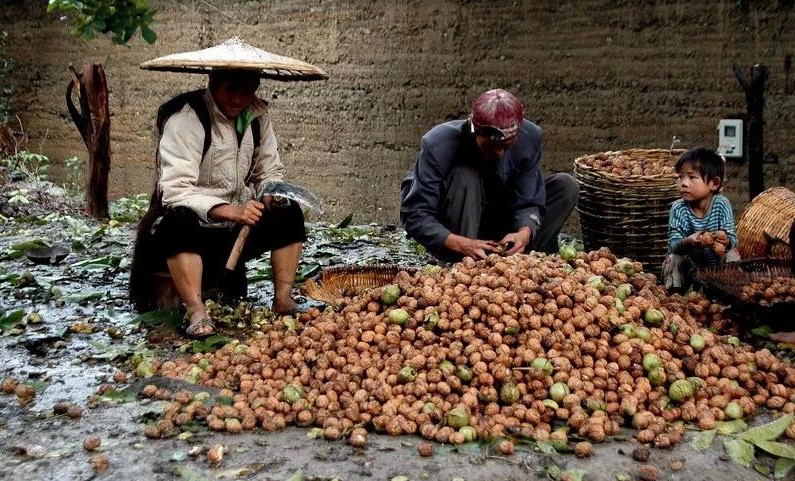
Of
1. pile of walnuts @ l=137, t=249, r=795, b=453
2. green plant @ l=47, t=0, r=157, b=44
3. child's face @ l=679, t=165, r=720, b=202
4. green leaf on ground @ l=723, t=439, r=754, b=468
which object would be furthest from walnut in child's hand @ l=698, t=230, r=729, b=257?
green plant @ l=47, t=0, r=157, b=44

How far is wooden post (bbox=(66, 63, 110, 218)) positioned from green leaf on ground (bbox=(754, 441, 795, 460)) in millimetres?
6178

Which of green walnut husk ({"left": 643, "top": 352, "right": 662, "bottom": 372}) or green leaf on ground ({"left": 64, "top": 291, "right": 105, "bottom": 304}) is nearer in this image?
green walnut husk ({"left": 643, "top": 352, "right": 662, "bottom": 372})

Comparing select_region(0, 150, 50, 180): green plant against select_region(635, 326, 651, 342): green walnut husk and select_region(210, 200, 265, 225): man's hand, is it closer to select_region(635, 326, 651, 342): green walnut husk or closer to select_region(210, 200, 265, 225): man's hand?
select_region(210, 200, 265, 225): man's hand

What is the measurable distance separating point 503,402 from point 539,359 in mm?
202

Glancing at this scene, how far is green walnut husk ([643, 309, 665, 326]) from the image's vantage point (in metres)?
3.40

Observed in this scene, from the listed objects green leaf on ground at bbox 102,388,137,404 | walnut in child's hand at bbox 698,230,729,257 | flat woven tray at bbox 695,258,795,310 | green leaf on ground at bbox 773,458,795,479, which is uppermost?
walnut in child's hand at bbox 698,230,729,257

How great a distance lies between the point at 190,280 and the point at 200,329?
0.80 feet

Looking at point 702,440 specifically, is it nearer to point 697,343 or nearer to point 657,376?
point 657,376

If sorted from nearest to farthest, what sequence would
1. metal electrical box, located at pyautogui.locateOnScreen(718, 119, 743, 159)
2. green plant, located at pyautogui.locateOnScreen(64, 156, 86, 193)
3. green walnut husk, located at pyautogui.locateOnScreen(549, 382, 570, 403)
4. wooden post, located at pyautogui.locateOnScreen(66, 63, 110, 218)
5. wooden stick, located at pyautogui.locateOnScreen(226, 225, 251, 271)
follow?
green walnut husk, located at pyautogui.locateOnScreen(549, 382, 570, 403) < wooden stick, located at pyautogui.locateOnScreen(226, 225, 251, 271) < metal electrical box, located at pyautogui.locateOnScreen(718, 119, 743, 159) < wooden post, located at pyautogui.locateOnScreen(66, 63, 110, 218) < green plant, located at pyautogui.locateOnScreen(64, 156, 86, 193)

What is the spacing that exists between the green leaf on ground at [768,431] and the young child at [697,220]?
55.7 inches

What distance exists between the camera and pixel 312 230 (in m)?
7.05

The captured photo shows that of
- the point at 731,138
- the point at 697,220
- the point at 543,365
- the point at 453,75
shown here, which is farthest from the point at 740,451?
the point at 453,75

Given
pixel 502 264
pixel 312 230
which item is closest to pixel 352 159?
pixel 312 230

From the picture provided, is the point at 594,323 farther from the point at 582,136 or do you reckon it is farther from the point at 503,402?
the point at 582,136
